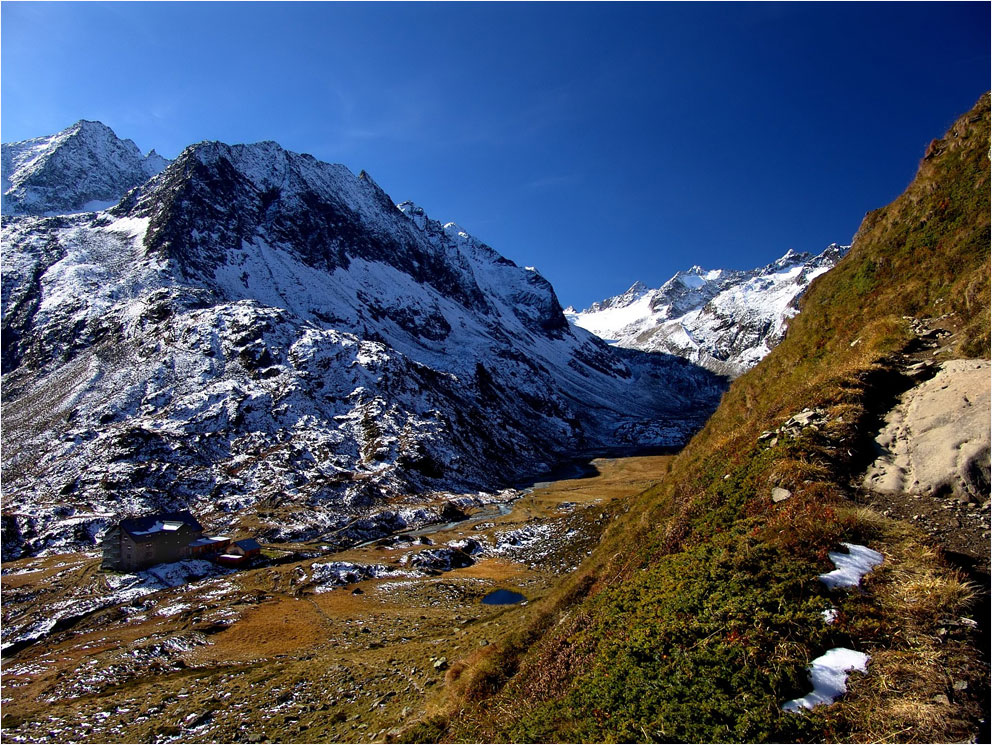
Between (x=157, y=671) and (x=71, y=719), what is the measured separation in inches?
285

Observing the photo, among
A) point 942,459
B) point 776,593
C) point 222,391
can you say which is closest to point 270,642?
point 776,593

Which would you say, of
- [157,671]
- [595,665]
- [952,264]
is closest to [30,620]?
[157,671]

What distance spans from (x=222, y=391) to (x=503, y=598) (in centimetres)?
8637

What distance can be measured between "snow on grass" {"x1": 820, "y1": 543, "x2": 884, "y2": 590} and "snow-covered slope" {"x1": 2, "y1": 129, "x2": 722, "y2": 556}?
2960 inches

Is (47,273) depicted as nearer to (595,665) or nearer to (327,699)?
(327,699)

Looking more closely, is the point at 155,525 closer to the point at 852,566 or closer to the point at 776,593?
the point at 776,593

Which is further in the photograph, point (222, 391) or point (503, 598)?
point (222, 391)

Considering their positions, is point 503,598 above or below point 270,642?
below

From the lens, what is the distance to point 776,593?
986 centimetres

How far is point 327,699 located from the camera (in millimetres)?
22562

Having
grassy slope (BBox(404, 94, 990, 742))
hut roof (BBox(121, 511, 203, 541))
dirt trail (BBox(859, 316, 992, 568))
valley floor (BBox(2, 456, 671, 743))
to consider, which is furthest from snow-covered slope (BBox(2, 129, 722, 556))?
dirt trail (BBox(859, 316, 992, 568))

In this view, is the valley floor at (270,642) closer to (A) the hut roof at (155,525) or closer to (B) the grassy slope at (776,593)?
(A) the hut roof at (155,525)

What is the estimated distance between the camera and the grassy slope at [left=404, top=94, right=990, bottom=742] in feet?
26.3

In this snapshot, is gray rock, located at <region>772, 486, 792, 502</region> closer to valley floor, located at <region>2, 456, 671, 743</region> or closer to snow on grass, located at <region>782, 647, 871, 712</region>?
snow on grass, located at <region>782, 647, 871, 712</region>
